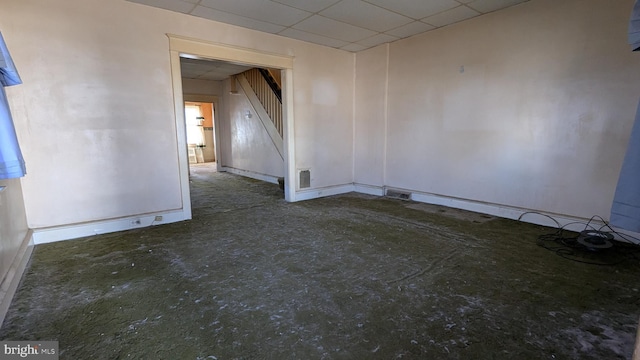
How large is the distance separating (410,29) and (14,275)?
17.6 feet

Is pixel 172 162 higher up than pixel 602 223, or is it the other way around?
pixel 172 162

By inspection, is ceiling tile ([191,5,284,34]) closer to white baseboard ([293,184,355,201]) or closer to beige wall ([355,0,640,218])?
beige wall ([355,0,640,218])

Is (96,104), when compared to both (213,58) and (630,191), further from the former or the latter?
(630,191)

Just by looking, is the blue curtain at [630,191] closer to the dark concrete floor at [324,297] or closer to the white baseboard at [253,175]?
the dark concrete floor at [324,297]

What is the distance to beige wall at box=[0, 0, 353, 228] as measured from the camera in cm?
309

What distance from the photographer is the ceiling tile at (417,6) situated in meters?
3.58

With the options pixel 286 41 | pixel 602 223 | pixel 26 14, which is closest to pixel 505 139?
pixel 602 223

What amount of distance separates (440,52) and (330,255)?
366 cm

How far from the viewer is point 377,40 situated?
16.6 feet

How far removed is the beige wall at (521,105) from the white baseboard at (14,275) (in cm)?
501

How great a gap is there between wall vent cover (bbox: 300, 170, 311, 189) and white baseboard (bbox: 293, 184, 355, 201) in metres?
0.11

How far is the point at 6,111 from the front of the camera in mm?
1769

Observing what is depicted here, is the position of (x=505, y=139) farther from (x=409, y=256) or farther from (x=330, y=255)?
(x=330, y=255)
